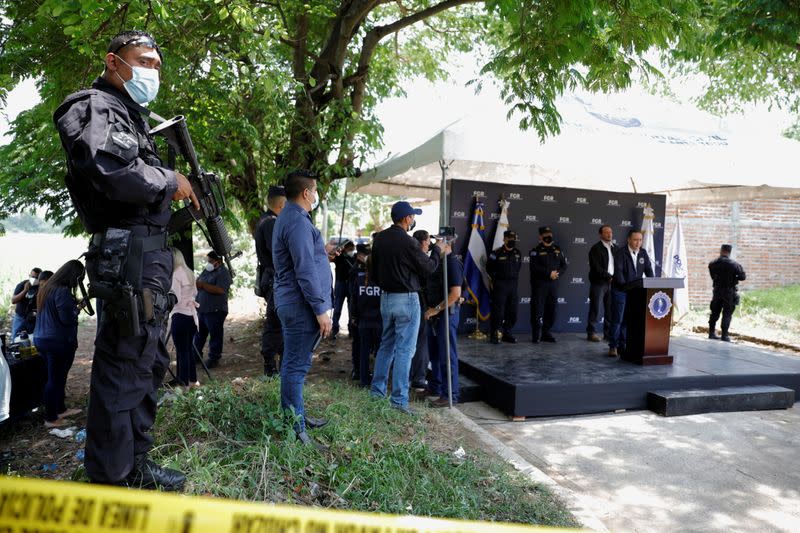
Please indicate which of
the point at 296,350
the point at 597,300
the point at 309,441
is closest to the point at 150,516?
the point at 309,441

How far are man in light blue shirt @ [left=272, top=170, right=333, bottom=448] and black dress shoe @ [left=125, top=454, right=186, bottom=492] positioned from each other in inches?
41.4

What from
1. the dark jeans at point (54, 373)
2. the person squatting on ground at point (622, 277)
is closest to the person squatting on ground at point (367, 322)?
the dark jeans at point (54, 373)

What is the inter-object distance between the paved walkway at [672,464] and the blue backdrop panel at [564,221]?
4274 millimetres

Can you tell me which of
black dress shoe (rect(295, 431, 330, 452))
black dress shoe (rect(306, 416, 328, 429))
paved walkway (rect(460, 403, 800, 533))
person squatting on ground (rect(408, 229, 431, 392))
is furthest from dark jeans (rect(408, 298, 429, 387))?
black dress shoe (rect(295, 431, 330, 452))

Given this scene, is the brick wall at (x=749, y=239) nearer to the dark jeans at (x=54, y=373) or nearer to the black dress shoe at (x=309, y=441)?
the black dress shoe at (x=309, y=441)

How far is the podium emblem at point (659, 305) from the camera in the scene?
297 inches

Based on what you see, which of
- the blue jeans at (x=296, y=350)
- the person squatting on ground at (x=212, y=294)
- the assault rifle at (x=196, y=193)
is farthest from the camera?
the person squatting on ground at (x=212, y=294)

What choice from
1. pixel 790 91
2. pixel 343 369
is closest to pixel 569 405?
pixel 343 369

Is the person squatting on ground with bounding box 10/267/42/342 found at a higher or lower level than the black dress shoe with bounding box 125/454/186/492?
higher

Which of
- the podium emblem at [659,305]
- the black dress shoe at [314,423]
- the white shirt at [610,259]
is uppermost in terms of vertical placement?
the white shirt at [610,259]

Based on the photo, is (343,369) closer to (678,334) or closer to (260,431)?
(260,431)

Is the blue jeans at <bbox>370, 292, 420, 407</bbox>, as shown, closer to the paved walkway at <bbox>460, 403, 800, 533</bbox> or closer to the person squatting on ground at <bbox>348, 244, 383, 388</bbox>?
the person squatting on ground at <bbox>348, 244, 383, 388</bbox>

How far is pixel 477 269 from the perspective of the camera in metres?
9.91

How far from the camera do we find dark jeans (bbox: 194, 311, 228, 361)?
786cm
